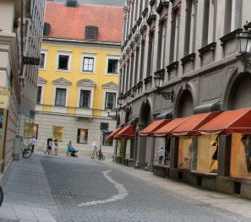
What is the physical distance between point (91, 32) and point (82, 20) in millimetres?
3588

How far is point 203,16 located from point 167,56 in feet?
22.2

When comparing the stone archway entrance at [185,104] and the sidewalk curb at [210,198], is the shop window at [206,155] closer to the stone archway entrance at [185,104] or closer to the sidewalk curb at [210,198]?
the sidewalk curb at [210,198]

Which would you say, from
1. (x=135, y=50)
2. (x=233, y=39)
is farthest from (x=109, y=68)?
(x=233, y=39)

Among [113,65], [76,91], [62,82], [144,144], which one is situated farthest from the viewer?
[113,65]

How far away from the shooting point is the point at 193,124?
23.0m

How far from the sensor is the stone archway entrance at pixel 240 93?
826 inches

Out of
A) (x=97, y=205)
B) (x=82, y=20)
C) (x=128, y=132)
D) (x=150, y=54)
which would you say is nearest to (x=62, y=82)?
(x=82, y=20)

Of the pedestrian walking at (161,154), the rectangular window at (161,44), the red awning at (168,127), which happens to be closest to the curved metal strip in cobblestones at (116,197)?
the red awning at (168,127)

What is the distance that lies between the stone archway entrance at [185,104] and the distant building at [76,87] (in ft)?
143

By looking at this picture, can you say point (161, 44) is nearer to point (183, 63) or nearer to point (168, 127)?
point (183, 63)

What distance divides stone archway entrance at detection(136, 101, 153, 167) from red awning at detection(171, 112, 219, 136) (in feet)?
37.0

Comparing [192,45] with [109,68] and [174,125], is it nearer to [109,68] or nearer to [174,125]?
[174,125]

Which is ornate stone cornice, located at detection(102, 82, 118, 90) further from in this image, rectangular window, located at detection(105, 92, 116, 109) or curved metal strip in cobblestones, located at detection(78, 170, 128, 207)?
curved metal strip in cobblestones, located at detection(78, 170, 128, 207)

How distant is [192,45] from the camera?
27125 mm
